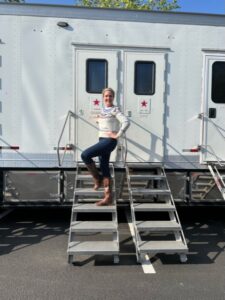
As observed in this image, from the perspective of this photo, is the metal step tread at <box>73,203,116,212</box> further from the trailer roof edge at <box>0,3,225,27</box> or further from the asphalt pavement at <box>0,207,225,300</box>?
the trailer roof edge at <box>0,3,225,27</box>

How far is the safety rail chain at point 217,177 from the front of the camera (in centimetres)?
575

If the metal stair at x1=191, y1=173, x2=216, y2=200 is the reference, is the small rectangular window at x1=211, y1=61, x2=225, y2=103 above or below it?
above

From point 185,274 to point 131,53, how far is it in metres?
3.36

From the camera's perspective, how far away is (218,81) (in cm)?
611

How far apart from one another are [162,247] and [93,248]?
87 cm

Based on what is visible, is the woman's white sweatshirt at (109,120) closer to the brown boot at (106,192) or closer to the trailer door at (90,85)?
the trailer door at (90,85)

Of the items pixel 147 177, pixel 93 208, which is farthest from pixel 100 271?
pixel 147 177

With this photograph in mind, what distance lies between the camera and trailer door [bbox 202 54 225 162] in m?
6.06

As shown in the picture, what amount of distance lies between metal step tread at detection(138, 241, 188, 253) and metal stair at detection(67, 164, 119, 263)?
0.34m

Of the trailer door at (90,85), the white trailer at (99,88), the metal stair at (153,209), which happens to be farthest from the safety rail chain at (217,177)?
the trailer door at (90,85)

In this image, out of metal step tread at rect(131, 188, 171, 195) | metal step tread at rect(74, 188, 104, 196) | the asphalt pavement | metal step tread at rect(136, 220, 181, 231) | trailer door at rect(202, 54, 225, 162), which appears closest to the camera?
the asphalt pavement

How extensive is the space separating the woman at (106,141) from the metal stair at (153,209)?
384 millimetres

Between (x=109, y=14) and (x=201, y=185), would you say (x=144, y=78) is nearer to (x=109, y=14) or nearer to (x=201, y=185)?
(x=109, y=14)

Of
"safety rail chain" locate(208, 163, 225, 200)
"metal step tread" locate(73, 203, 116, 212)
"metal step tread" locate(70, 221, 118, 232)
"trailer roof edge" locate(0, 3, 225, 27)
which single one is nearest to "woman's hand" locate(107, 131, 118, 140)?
"metal step tread" locate(73, 203, 116, 212)
